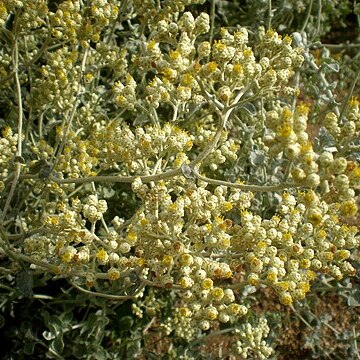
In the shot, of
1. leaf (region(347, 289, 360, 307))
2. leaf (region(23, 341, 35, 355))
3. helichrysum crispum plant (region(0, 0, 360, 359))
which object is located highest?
helichrysum crispum plant (region(0, 0, 360, 359))

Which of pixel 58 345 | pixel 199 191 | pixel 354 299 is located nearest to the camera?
pixel 199 191

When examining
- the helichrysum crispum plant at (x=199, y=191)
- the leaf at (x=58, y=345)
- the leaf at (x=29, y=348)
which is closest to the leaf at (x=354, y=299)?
the helichrysum crispum plant at (x=199, y=191)

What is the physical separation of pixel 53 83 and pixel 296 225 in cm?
156

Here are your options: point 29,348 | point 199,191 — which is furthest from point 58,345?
point 199,191

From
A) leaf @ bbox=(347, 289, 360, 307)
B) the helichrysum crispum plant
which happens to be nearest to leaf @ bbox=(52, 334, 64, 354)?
the helichrysum crispum plant

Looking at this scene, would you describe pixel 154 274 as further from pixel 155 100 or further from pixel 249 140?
pixel 249 140

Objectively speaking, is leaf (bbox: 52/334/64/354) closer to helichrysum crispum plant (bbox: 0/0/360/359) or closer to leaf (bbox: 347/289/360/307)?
helichrysum crispum plant (bbox: 0/0/360/359)

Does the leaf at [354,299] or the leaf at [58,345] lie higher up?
the leaf at [354,299]

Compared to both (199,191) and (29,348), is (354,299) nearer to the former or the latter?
(199,191)

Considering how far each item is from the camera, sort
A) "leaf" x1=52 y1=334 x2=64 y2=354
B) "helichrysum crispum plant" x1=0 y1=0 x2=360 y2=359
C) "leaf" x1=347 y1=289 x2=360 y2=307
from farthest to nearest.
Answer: "leaf" x1=52 y1=334 x2=64 y2=354, "leaf" x1=347 y1=289 x2=360 y2=307, "helichrysum crispum plant" x1=0 y1=0 x2=360 y2=359

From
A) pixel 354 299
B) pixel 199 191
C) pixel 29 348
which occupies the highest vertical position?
pixel 199 191

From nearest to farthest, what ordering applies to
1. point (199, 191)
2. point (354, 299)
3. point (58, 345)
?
point (199, 191), point (354, 299), point (58, 345)

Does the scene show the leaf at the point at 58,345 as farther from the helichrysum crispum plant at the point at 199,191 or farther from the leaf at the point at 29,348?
the helichrysum crispum plant at the point at 199,191

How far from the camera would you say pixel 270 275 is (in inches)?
92.7
